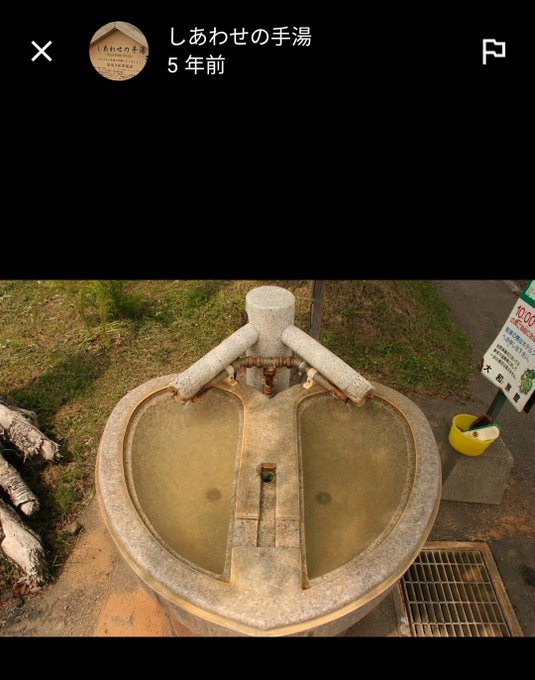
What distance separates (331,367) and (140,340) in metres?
4.61

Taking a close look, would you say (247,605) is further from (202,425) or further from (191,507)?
(202,425)

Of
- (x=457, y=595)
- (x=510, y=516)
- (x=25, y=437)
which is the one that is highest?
(x=25, y=437)

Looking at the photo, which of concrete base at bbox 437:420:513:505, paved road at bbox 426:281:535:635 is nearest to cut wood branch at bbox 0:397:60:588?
paved road at bbox 426:281:535:635

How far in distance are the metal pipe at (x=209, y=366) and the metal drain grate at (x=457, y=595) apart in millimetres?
2983

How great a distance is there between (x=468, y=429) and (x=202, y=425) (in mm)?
2972

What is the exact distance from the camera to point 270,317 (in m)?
4.44

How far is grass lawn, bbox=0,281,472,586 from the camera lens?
6.40 m

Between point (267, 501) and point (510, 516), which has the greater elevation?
point (267, 501)

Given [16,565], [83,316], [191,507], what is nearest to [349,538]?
[191,507]

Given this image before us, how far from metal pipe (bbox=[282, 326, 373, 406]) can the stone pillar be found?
0.43 feet

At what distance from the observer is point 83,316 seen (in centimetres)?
814

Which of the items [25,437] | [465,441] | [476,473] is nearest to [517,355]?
[465,441]

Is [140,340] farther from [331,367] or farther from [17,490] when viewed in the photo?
[331,367]

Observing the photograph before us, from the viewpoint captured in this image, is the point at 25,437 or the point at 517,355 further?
the point at 25,437
